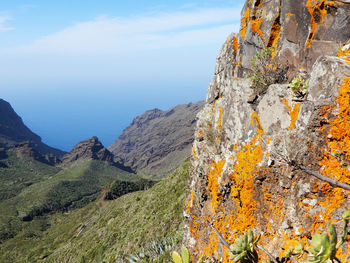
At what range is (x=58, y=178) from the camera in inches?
7844

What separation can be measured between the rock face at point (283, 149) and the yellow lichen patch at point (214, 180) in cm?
3

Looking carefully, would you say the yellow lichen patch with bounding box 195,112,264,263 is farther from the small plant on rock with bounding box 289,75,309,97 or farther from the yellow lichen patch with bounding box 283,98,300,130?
the small plant on rock with bounding box 289,75,309,97

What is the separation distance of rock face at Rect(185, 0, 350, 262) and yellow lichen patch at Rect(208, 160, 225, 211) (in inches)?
1.1

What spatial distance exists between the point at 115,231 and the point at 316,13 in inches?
1566

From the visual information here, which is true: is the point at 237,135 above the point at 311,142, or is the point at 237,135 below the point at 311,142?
below

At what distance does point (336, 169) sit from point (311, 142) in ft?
2.38

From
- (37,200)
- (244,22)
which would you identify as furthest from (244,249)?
(37,200)

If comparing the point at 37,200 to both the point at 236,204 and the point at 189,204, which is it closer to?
the point at 189,204

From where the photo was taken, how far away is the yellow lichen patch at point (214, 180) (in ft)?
22.7

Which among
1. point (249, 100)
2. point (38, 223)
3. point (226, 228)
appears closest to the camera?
point (226, 228)

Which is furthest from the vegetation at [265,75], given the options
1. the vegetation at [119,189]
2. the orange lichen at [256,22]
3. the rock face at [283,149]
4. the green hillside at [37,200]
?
the green hillside at [37,200]

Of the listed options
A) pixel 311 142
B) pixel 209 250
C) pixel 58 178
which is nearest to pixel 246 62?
pixel 311 142

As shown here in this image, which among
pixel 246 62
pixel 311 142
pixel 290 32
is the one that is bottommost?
pixel 311 142

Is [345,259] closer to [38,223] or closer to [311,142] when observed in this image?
[311,142]
